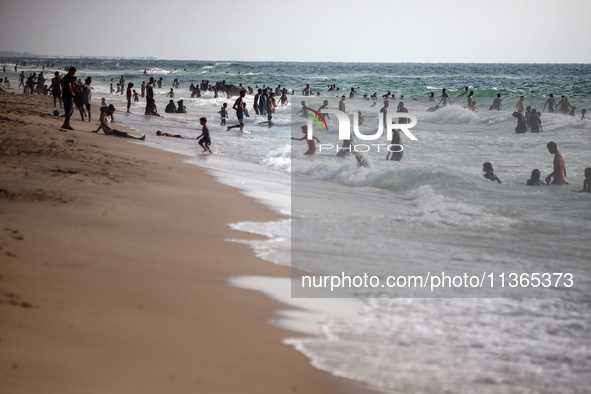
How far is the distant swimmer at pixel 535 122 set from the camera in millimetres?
25078

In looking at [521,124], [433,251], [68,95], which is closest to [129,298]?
[433,251]

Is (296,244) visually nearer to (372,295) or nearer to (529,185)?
(372,295)

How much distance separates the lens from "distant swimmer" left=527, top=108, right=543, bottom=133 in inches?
987

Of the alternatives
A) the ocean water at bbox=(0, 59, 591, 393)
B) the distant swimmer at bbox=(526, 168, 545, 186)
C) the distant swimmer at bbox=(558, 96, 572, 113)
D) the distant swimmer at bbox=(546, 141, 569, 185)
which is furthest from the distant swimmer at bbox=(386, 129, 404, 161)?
the distant swimmer at bbox=(558, 96, 572, 113)

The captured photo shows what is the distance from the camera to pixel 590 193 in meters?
12.4

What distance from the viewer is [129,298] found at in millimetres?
4465

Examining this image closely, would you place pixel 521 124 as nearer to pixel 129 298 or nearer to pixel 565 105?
pixel 565 105

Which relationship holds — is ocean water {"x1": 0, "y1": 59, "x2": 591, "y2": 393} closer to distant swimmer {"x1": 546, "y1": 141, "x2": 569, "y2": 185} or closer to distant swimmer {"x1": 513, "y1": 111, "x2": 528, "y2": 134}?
distant swimmer {"x1": 546, "y1": 141, "x2": 569, "y2": 185}

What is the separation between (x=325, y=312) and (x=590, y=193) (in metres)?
9.95

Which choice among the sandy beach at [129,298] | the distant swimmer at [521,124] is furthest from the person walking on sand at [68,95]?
the distant swimmer at [521,124]

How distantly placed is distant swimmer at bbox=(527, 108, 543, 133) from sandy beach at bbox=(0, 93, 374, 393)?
20747mm

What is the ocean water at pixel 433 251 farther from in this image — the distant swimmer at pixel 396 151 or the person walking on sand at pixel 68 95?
the person walking on sand at pixel 68 95

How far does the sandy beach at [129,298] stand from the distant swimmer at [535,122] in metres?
20.7

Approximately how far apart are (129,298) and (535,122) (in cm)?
2499
